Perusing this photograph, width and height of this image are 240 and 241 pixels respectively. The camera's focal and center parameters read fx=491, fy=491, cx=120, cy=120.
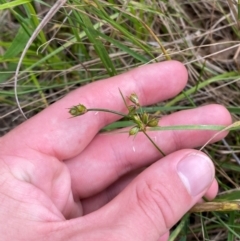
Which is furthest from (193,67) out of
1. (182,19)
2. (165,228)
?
(165,228)

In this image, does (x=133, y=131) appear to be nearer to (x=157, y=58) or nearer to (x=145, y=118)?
(x=145, y=118)

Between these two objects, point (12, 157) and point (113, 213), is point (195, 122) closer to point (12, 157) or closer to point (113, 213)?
point (113, 213)

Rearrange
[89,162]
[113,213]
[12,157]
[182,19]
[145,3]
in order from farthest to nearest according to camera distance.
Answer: [182,19]
[145,3]
[89,162]
[12,157]
[113,213]

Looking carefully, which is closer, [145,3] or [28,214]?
[28,214]

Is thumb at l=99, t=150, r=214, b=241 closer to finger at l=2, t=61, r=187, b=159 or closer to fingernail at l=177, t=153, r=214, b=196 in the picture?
fingernail at l=177, t=153, r=214, b=196

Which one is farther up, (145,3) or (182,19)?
(145,3)

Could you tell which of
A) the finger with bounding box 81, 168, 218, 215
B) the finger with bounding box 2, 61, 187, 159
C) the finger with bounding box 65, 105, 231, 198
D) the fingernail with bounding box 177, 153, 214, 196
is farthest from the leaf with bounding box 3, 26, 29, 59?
the fingernail with bounding box 177, 153, 214, 196
